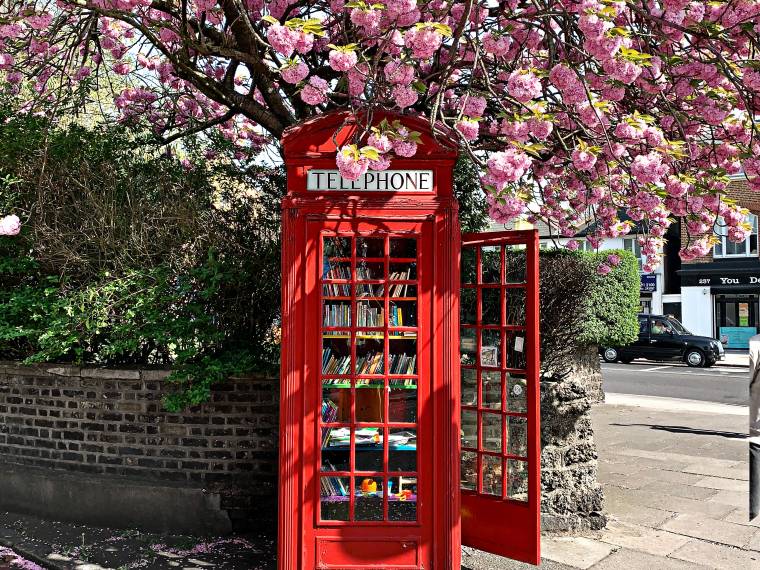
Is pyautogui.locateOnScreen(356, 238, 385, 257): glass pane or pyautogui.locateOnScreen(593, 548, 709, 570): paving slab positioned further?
pyautogui.locateOnScreen(593, 548, 709, 570): paving slab

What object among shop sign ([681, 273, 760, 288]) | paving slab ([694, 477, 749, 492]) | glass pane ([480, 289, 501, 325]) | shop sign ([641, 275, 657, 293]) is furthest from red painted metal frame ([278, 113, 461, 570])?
shop sign ([641, 275, 657, 293])

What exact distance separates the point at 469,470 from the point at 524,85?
3.04m

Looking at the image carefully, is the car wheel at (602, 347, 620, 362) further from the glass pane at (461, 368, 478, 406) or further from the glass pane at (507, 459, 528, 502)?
the glass pane at (461, 368, 478, 406)

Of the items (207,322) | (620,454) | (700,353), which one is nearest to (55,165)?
(207,322)

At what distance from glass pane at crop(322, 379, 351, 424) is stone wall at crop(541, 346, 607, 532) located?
230cm

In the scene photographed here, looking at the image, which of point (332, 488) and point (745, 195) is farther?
point (745, 195)

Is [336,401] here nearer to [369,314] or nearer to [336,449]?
[336,449]

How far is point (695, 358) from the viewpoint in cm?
2356

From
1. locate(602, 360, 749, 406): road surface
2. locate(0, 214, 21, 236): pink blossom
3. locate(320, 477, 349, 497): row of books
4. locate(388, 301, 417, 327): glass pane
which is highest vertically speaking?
locate(0, 214, 21, 236): pink blossom

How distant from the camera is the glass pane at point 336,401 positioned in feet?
14.7

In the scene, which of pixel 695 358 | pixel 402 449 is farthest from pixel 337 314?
pixel 695 358

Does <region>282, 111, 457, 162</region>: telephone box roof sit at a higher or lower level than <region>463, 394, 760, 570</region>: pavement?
higher

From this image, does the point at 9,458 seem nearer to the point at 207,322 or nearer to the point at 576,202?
the point at 207,322

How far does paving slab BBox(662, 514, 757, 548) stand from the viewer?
222 inches
